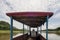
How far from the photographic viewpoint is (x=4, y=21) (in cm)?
1284

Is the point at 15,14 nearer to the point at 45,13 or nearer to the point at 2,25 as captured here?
the point at 45,13

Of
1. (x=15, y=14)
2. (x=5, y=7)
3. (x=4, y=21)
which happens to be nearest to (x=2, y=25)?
(x=4, y=21)

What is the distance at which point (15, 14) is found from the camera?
316 centimetres

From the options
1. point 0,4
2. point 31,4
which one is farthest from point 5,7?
point 31,4

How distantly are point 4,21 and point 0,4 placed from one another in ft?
4.52

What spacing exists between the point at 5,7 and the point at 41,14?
10.4 meters

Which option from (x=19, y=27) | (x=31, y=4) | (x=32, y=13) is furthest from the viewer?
(x=31, y=4)

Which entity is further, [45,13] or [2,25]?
[2,25]

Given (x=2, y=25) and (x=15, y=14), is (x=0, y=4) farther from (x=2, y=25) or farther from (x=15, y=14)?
(x=15, y=14)

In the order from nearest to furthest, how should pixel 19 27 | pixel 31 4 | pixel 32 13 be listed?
pixel 32 13 → pixel 19 27 → pixel 31 4

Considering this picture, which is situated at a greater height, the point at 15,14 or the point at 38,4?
the point at 38,4

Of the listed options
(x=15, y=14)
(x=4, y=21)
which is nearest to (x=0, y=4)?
(x=4, y=21)

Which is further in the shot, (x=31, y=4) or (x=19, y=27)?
(x=31, y=4)

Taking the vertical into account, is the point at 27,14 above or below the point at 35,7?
below
